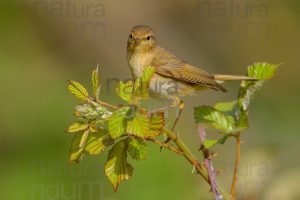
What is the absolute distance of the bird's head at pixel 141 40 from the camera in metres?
4.46

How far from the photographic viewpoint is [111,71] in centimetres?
953

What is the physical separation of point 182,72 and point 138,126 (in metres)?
2.33

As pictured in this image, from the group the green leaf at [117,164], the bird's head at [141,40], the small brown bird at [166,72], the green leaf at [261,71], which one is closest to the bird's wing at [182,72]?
the small brown bird at [166,72]

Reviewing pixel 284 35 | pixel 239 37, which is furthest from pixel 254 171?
pixel 239 37

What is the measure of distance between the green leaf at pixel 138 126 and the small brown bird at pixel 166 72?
180cm

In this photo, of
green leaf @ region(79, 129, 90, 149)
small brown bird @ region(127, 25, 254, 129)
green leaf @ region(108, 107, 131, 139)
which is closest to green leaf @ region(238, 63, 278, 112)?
green leaf @ region(108, 107, 131, 139)

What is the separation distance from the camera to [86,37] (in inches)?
399

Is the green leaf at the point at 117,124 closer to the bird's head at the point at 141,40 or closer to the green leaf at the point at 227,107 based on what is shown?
the green leaf at the point at 227,107

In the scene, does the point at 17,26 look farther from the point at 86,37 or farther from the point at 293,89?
the point at 293,89

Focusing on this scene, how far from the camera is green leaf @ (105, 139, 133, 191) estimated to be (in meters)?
2.01

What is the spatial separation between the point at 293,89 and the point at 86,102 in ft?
19.5

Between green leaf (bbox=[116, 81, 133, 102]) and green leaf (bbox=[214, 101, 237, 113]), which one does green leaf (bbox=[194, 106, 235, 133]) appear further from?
green leaf (bbox=[116, 81, 133, 102])

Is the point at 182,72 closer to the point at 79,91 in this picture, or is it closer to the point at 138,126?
the point at 79,91

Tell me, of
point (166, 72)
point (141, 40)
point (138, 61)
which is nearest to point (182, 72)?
point (166, 72)
